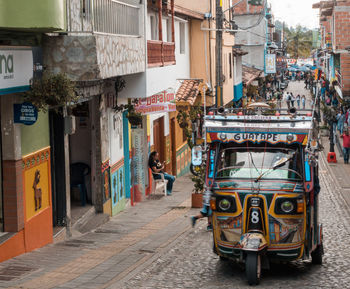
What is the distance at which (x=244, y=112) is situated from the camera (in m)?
11.9

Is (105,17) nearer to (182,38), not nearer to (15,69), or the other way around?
(15,69)

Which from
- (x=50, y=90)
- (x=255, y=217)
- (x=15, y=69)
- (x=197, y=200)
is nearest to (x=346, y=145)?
(x=197, y=200)

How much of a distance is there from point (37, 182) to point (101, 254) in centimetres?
178

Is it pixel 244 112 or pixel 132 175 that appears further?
pixel 132 175

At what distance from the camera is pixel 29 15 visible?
1011 centimetres

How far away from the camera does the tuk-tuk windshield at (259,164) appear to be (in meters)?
10.5

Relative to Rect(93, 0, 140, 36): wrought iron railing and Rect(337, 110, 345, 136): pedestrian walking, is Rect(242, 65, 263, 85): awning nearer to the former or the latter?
Rect(337, 110, 345, 136): pedestrian walking

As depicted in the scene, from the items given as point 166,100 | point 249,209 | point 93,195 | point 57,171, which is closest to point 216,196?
point 249,209

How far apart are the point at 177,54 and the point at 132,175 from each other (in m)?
8.32

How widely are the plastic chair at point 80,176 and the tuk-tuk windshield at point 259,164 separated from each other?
6.78 metres

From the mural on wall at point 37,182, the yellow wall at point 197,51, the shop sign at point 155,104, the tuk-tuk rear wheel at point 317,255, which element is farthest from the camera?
the yellow wall at point 197,51

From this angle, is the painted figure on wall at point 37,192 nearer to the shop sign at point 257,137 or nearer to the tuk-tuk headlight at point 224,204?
the shop sign at point 257,137

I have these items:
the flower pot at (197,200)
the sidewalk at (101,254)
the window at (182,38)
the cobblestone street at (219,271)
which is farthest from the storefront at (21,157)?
the window at (182,38)

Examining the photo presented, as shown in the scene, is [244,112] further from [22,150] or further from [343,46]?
[343,46]
